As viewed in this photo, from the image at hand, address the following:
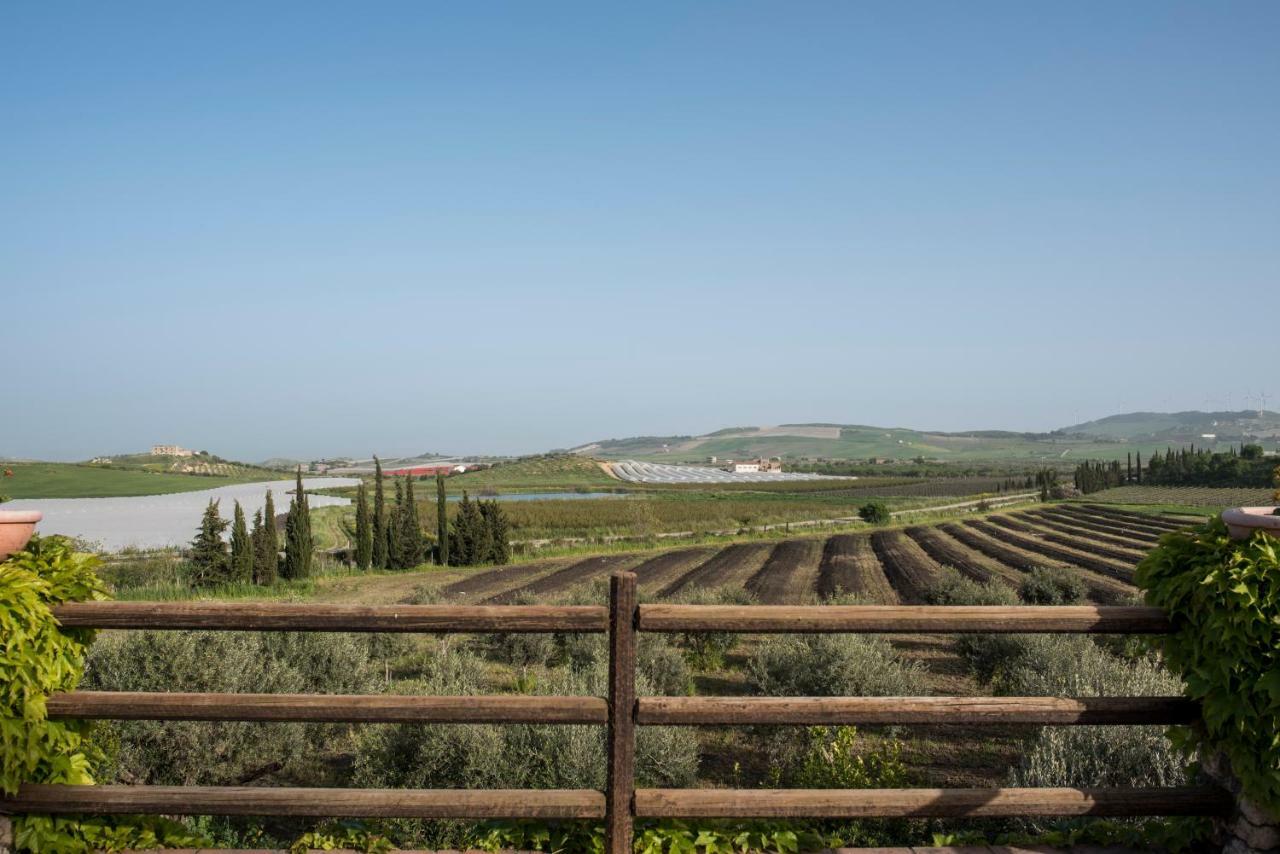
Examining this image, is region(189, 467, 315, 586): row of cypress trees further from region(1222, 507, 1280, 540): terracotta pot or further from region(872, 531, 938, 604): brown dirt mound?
region(1222, 507, 1280, 540): terracotta pot

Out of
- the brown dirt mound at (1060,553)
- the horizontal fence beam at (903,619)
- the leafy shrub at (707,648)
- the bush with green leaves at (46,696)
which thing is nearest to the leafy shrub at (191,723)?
the bush with green leaves at (46,696)

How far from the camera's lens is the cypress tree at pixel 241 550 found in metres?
29.6

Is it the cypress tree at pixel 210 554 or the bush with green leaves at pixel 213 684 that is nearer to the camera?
the bush with green leaves at pixel 213 684

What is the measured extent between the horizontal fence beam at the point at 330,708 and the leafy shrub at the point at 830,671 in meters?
4.85

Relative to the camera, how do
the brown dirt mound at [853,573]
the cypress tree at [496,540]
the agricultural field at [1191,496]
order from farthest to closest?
the agricultural field at [1191,496]
the cypress tree at [496,540]
the brown dirt mound at [853,573]

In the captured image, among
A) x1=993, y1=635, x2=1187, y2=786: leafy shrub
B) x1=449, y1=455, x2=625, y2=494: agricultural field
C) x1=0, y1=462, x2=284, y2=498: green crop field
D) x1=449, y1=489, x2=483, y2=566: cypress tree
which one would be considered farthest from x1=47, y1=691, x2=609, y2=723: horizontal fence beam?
x1=449, y1=455, x2=625, y2=494: agricultural field

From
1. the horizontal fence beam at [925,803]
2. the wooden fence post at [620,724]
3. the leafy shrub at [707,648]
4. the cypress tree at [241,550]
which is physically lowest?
the cypress tree at [241,550]

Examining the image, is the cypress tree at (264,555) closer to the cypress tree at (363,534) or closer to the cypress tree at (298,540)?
the cypress tree at (298,540)

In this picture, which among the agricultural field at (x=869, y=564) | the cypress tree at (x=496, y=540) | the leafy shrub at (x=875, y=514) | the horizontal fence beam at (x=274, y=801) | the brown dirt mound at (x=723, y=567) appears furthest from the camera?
the leafy shrub at (x=875, y=514)

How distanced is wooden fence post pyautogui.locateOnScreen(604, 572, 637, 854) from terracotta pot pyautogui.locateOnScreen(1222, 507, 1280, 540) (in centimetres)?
278

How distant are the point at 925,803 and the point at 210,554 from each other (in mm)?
31187

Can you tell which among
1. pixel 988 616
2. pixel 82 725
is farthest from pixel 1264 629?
pixel 82 725

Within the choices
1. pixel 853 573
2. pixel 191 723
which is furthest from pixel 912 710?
pixel 853 573

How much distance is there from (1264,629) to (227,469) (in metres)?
87.7
